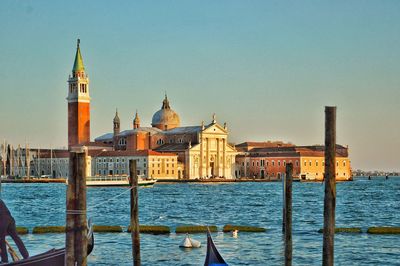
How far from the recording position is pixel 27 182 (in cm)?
8000

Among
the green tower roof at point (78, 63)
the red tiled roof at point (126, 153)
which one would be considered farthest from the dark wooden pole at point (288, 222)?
the green tower roof at point (78, 63)

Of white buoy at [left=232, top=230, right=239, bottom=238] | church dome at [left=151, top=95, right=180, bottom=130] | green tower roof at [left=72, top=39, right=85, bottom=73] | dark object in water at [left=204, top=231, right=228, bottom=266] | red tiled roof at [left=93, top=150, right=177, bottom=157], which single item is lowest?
white buoy at [left=232, top=230, right=239, bottom=238]

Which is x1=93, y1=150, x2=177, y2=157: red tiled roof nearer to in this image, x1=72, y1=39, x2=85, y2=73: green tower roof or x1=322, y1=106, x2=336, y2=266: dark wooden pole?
x1=72, y1=39, x2=85, y2=73: green tower roof

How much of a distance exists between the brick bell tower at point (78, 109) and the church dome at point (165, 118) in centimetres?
1012

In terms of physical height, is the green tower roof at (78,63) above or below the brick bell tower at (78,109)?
above

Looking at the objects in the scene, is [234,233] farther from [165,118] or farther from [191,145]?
[165,118]

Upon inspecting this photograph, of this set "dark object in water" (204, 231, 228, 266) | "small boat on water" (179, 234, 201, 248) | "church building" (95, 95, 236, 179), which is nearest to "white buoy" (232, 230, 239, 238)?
"small boat on water" (179, 234, 201, 248)

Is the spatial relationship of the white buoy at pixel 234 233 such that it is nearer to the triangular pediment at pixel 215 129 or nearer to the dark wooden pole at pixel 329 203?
the dark wooden pole at pixel 329 203

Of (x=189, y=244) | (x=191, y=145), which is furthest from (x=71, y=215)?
(x=191, y=145)

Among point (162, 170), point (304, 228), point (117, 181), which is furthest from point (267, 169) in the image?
point (304, 228)

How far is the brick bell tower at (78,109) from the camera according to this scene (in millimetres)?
82312

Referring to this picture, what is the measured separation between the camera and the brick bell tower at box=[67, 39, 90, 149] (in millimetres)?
82312

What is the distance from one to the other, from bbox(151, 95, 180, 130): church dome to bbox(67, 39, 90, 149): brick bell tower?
1012 cm

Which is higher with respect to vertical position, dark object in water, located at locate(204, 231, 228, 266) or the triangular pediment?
the triangular pediment
